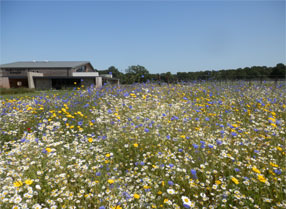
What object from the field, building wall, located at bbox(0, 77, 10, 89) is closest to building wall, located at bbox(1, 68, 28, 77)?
building wall, located at bbox(0, 77, 10, 89)

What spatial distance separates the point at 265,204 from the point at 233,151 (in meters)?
0.81

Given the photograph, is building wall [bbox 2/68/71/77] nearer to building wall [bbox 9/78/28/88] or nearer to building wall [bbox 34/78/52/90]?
building wall [bbox 9/78/28/88]

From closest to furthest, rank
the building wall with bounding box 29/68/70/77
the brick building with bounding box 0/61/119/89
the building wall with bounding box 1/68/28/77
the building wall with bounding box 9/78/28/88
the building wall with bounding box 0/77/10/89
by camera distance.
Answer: the building wall with bounding box 0/77/10/89, the brick building with bounding box 0/61/119/89, the building wall with bounding box 9/78/28/88, the building wall with bounding box 29/68/70/77, the building wall with bounding box 1/68/28/77

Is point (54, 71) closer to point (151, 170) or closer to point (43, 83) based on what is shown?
point (43, 83)

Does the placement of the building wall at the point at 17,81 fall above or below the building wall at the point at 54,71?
below

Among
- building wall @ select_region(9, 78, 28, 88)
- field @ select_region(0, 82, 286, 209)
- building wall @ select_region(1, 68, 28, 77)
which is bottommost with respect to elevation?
field @ select_region(0, 82, 286, 209)

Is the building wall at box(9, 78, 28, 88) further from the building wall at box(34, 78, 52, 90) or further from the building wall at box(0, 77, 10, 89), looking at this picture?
the building wall at box(34, 78, 52, 90)

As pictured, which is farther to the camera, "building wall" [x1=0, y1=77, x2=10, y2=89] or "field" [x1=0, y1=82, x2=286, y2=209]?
"building wall" [x1=0, y1=77, x2=10, y2=89]

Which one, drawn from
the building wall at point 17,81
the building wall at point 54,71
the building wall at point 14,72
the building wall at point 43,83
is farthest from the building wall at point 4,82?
the building wall at point 43,83

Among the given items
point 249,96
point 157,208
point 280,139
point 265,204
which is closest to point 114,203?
point 157,208

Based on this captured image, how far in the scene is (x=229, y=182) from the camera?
6.49 feet

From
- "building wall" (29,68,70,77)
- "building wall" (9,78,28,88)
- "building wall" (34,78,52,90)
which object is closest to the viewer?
"building wall" (34,78,52,90)

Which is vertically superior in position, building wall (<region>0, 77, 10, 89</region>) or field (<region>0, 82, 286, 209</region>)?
building wall (<region>0, 77, 10, 89</region>)

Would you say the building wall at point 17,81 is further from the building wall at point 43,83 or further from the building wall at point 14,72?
the building wall at point 43,83
